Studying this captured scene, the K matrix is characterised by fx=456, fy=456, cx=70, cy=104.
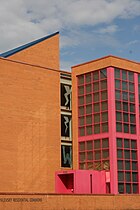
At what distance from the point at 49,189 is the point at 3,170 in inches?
226

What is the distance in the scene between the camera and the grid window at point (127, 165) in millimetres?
45750

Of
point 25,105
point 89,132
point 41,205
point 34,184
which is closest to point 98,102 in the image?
point 89,132

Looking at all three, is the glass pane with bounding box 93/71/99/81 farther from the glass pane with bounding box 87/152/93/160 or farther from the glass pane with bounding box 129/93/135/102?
the glass pane with bounding box 87/152/93/160

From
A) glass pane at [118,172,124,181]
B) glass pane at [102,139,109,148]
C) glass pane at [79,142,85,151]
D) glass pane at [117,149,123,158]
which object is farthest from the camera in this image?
glass pane at [79,142,85,151]

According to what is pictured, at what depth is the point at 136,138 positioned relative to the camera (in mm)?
48000

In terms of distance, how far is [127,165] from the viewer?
46594mm

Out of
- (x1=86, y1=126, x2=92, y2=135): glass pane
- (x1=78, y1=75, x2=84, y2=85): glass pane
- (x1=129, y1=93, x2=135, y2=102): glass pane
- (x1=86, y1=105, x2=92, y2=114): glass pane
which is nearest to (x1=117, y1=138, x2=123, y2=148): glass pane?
(x1=86, y1=126, x2=92, y2=135): glass pane

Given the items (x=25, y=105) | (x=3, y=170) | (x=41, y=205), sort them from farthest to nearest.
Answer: (x=25, y=105)
(x=3, y=170)
(x=41, y=205)

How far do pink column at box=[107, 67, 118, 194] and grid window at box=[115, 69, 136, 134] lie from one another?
71 cm

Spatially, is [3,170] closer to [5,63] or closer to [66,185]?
[66,185]

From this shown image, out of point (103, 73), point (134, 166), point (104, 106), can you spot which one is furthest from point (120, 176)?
point (103, 73)

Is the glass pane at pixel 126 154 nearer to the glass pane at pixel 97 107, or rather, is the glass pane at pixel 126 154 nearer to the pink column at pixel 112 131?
the pink column at pixel 112 131

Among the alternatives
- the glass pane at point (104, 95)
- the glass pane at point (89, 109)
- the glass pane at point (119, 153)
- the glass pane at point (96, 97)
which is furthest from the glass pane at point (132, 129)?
the glass pane at point (89, 109)

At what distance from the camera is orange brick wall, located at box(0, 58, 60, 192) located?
4425cm
